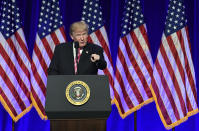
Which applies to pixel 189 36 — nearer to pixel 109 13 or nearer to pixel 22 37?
pixel 109 13

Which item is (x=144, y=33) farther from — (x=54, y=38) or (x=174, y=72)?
(x=54, y=38)

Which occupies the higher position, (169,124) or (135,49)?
(135,49)

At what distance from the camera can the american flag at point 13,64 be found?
4.55 m

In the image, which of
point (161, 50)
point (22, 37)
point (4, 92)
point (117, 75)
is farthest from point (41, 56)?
point (161, 50)

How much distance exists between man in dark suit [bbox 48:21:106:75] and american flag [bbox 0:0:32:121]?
1.93 m

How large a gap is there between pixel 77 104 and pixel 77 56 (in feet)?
2.50

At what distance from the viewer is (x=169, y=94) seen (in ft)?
14.9

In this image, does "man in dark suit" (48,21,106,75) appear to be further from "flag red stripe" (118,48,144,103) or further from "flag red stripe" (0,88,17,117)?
"flag red stripe" (0,88,17,117)

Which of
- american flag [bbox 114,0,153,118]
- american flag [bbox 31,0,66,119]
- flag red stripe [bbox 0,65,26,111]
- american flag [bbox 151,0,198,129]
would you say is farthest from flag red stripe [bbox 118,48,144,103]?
flag red stripe [bbox 0,65,26,111]

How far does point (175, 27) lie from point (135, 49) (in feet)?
2.24

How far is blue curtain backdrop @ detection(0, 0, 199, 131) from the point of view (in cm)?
503

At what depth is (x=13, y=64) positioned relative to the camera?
462 centimetres

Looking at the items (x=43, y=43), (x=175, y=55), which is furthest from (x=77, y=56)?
(x=175, y=55)

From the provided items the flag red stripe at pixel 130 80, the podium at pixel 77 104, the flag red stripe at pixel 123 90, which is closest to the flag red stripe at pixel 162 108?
the flag red stripe at pixel 130 80
